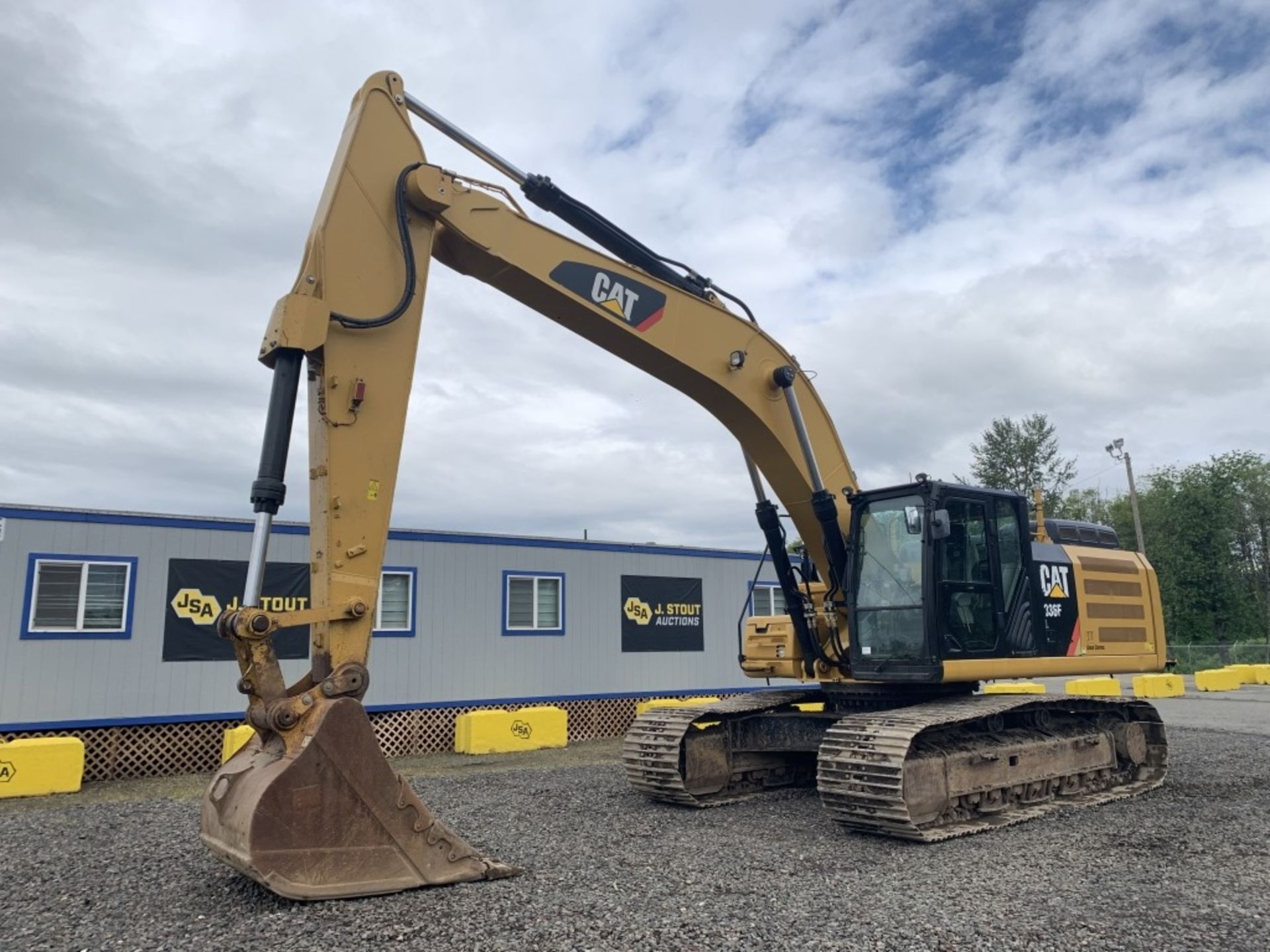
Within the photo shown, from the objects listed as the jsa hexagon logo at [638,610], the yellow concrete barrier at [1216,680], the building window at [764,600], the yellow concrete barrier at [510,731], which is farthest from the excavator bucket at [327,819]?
the yellow concrete barrier at [1216,680]

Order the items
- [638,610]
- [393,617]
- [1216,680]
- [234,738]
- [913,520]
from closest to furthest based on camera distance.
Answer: [913,520], [234,738], [393,617], [638,610], [1216,680]

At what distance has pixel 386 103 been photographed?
247 inches

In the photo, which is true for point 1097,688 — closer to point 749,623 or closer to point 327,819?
point 749,623

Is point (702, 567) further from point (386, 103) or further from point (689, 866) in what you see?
point (386, 103)

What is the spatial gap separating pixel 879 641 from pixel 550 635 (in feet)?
24.9

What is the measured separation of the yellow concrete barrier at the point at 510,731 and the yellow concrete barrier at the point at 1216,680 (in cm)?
1931

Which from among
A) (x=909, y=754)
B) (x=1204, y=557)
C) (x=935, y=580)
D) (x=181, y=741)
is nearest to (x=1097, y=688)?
(x=935, y=580)

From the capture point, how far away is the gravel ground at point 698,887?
476 cm

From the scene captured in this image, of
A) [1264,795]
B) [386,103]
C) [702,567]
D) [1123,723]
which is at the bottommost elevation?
[1264,795]

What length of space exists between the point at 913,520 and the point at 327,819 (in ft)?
17.4

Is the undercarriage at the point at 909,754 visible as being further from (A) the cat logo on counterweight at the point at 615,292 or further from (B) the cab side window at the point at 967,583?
(A) the cat logo on counterweight at the point at 615,292

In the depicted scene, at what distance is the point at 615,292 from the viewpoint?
288 inches

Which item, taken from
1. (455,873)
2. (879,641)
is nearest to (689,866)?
(455,873)

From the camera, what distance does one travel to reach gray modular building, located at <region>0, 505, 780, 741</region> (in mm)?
11227
